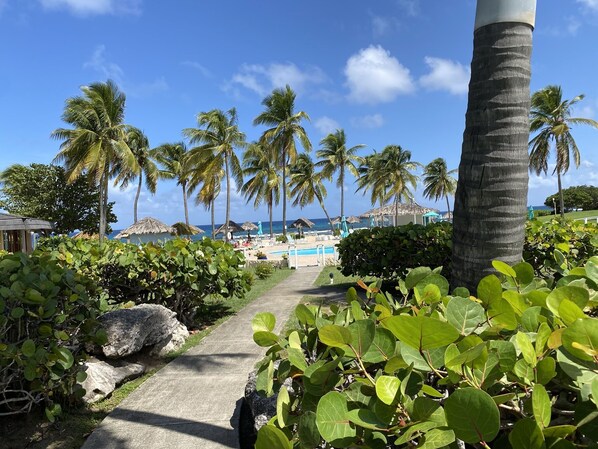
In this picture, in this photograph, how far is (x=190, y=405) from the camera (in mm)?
3867

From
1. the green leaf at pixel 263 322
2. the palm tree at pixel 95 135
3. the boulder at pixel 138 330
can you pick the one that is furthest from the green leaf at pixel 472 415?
the palm tree at pixel 95 135

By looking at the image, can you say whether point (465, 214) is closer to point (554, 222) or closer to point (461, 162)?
point (461, 162)

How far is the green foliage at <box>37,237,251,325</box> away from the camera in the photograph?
652 centimetres

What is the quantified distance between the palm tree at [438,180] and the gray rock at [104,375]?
49696 millimetres

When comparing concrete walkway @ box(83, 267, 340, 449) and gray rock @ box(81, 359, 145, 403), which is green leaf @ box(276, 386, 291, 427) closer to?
concrete walkway @ box(83, 267, 340, 449)

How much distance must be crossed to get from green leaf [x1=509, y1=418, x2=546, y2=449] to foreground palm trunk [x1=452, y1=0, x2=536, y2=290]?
1691 mm

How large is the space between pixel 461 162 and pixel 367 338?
189 cm

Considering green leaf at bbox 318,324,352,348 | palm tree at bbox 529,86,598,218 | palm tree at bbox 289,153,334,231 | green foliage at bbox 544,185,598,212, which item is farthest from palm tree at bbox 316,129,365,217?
green leaf at bbox 318,324,352,348

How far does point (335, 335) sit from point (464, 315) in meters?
0.35

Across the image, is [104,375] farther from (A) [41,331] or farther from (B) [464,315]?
(B) [464,315]

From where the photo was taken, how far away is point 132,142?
116 feet

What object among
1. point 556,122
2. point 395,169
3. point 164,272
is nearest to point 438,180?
point 395,169

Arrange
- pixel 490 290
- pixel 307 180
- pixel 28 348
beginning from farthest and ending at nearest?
1. pixel 307 180
2. pixel 28 348
3. pixel 490 290

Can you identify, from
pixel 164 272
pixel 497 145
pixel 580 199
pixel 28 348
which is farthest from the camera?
pixel 580 199
